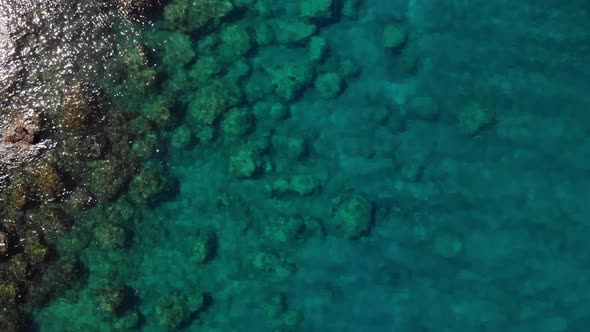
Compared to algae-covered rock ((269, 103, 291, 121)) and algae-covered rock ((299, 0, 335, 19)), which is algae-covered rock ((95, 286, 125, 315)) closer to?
algae-covered rock ((269, 103, 291, 121))

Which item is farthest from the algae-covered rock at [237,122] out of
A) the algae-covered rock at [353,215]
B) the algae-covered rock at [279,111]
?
the algae-covered rock at [353,215]

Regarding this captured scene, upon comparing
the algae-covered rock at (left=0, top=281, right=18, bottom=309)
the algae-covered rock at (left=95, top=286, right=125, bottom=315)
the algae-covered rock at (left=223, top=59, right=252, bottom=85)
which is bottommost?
the algae-covered rock at (left=95, top=286, right=125, bottom=315)

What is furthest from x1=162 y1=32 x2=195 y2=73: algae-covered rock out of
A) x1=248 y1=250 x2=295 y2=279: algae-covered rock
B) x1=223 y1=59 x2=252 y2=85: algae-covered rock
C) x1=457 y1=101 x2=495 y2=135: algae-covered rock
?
x1=457 y1=101 x2=495 y2=135: algae-covered rock

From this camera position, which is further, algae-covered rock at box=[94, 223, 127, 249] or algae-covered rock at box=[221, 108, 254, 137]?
algae-covered rock at box=[221, 108, 254, 137]

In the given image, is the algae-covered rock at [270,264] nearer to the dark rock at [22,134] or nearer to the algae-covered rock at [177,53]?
the algae-covered rock at [177,53]

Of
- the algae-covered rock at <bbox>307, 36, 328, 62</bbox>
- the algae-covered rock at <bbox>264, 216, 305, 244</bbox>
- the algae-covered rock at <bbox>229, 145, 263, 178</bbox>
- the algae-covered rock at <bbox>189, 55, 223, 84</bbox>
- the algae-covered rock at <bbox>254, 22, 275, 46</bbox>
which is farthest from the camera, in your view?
the algae-covered rock at <bbox>254, 22, 275, 46</bbox>

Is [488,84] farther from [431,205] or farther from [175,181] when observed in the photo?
[175,181]
